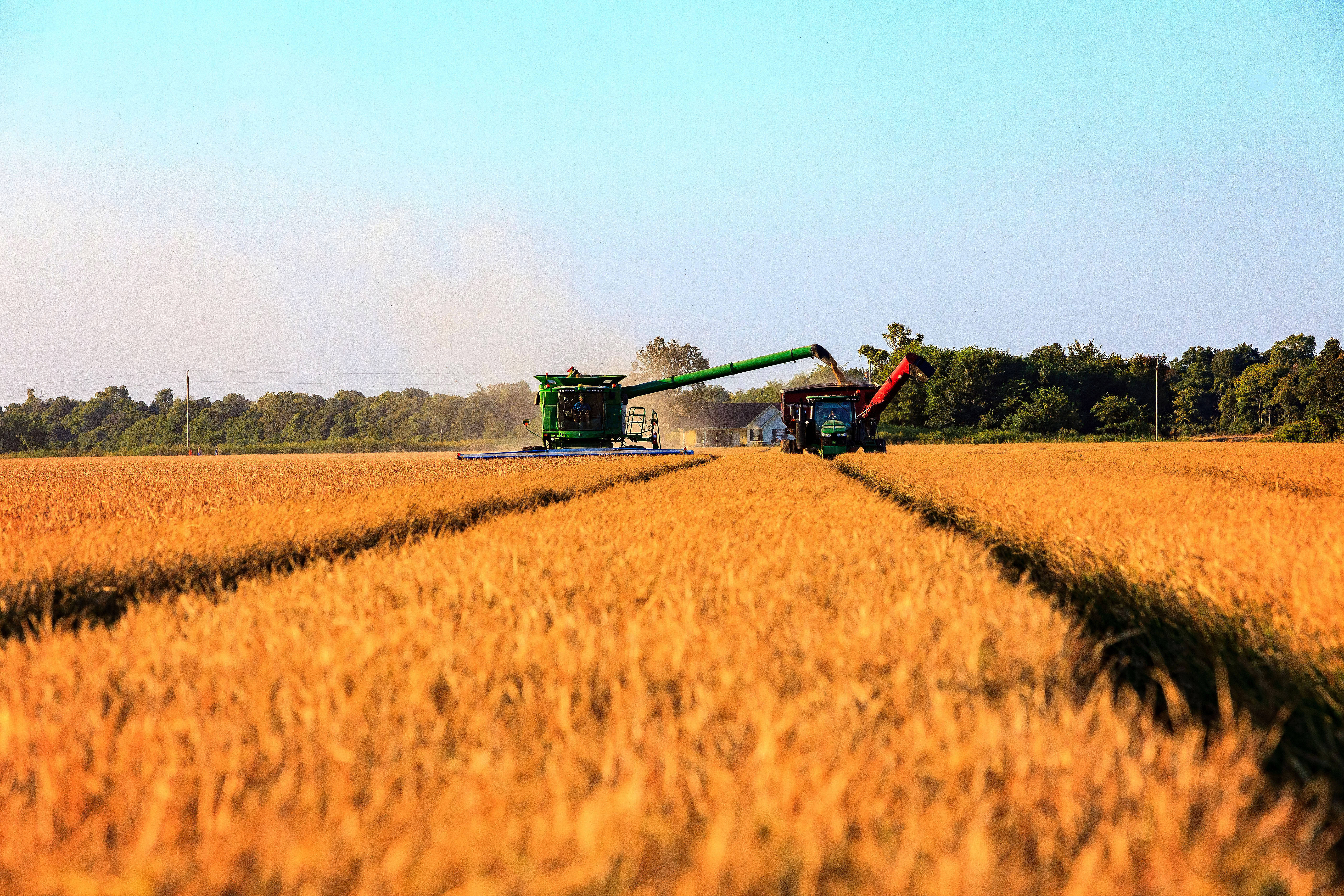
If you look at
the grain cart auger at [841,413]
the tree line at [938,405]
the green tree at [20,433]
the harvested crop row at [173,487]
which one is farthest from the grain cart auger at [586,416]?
the green tree at [20,433]

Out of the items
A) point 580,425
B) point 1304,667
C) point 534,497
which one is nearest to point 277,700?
point 1304,667

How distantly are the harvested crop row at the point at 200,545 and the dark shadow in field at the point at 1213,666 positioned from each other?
3347mm

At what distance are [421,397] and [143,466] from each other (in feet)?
290

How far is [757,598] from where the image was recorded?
2.55 meters

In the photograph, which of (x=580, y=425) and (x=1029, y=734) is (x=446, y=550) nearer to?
(x=1029, y=734)

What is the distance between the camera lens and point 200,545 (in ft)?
12.9

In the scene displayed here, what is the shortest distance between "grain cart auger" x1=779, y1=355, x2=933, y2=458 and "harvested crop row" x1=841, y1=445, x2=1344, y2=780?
571 inches

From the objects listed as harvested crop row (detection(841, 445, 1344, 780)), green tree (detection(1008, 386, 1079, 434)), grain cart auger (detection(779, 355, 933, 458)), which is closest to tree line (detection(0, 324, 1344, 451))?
green tree (detection(1008, 386, 1079, 434))

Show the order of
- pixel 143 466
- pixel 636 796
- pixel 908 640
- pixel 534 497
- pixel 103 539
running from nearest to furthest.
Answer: pixel 636 796 → pixel 908 640 → pixel 103 539 → pixel 534 497 → pixel 143 466

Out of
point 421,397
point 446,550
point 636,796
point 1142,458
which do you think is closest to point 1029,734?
point 636,796

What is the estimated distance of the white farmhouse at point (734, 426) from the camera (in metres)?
79.8

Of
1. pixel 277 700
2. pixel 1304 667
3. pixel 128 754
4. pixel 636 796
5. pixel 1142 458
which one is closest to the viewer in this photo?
pixel 636 796

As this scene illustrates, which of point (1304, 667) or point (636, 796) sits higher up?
point (636, 796)

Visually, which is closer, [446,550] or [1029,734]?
[1029,734]
